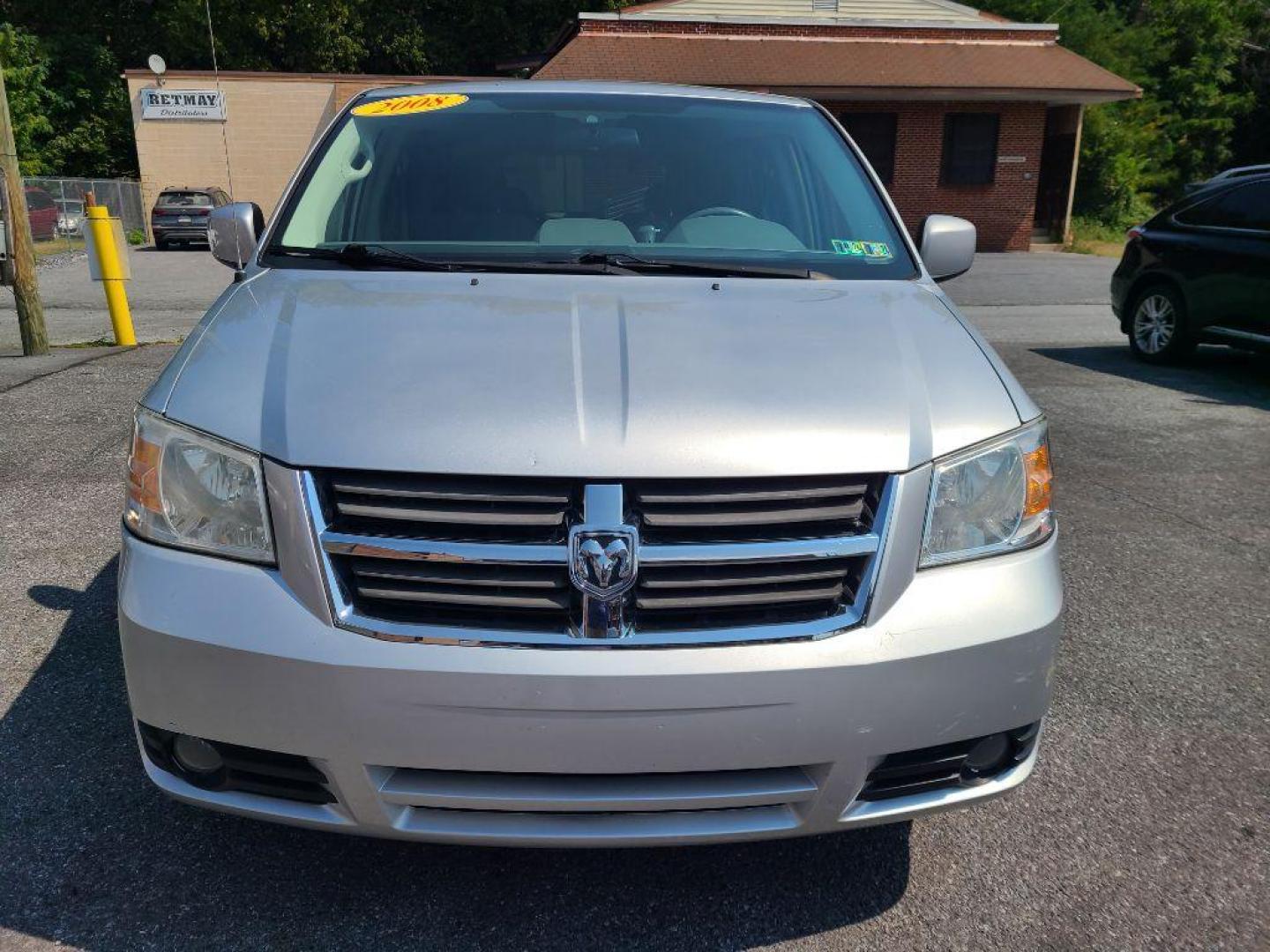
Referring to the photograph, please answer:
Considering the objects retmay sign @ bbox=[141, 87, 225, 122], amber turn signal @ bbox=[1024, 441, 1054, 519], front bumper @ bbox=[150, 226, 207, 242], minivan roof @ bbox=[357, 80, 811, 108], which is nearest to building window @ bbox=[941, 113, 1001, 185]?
front bumper @ bbox=[150, 226, 207, 242]

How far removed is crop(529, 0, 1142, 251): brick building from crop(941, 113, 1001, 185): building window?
0.03 m

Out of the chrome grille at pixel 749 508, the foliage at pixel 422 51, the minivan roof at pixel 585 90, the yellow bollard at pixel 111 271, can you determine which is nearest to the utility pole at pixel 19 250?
the yellow bollard at pixel 111 271

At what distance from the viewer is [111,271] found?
9.41m

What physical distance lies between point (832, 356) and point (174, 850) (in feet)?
6.14

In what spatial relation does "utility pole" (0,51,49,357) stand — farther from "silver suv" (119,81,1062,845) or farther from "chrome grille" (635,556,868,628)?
"chrome grille" (635,556,868,628)

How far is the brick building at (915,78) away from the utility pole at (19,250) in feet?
54.2

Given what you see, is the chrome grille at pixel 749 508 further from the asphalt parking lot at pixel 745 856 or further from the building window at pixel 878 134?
the building window at pixel 878 134

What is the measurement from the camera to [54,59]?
39031 mm

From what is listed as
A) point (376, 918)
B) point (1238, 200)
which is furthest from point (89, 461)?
point (1238, 200)

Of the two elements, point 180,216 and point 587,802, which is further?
point 180,216

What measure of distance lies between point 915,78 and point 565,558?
25.3 m

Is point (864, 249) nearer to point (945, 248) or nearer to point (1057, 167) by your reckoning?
point (945, 248)

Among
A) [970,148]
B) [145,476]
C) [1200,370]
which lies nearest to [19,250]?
[145,476]

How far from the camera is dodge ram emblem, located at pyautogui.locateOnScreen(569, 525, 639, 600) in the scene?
74.3 inches
